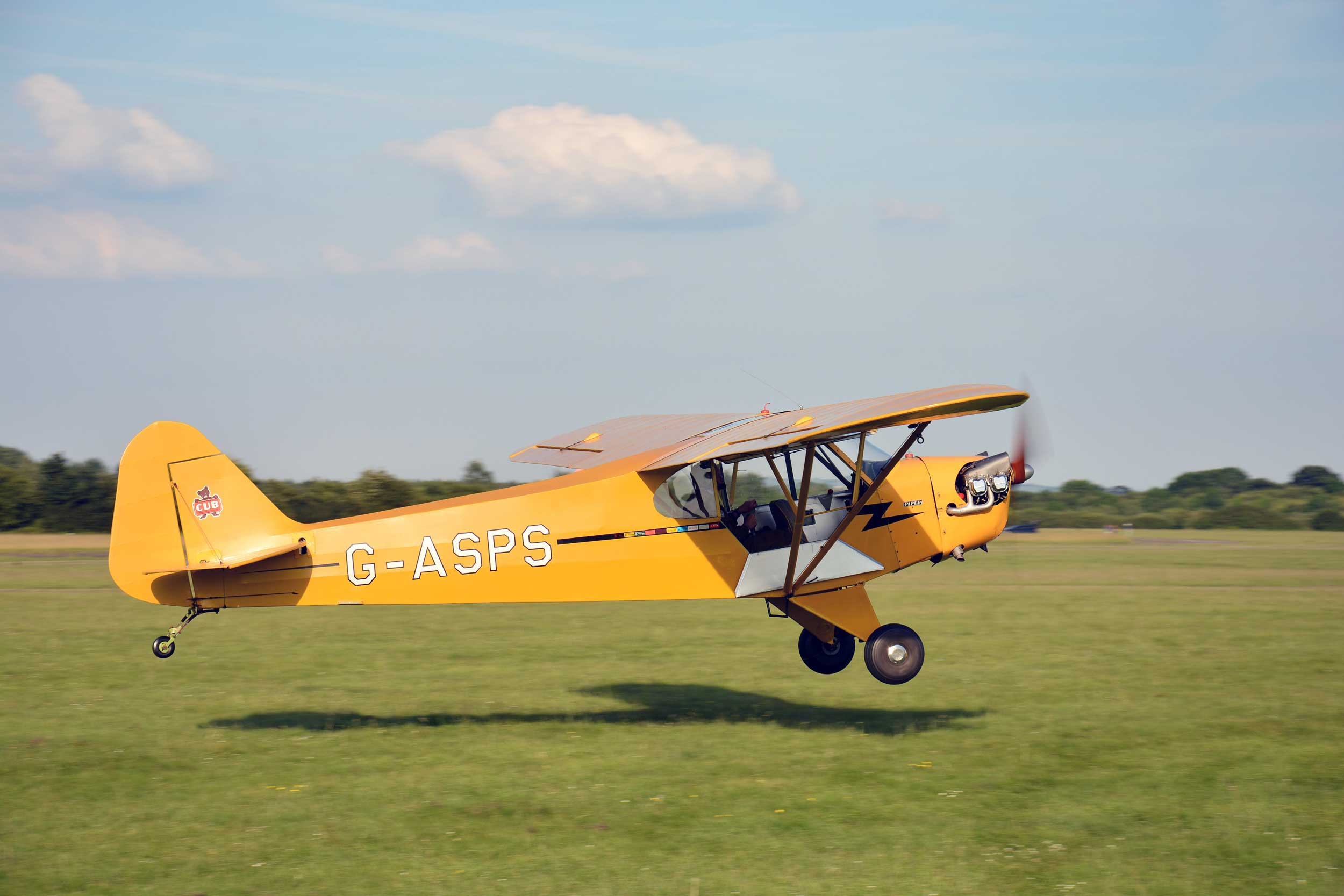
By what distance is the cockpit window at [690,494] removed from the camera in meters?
10.2

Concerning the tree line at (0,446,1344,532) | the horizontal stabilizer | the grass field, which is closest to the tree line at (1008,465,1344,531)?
the tree line at (0,446,1344,532)

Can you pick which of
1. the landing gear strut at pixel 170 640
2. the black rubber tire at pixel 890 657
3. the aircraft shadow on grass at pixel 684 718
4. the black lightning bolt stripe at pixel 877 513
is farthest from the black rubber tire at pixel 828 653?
the landing gear strut at pixel 170 640

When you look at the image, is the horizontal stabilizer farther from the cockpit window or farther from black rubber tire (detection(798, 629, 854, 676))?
black rubber tire (detection(798, 629, 854, 676))

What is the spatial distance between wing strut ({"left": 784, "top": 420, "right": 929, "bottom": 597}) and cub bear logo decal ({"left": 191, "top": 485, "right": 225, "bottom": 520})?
16.4 ft

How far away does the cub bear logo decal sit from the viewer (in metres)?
9.45

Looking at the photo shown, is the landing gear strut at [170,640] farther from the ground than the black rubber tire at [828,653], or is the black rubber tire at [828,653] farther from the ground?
the landing gear strut at [170,640]

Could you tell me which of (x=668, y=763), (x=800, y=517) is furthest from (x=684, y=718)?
(x=800, y=517)

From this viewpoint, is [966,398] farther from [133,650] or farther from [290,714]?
[133,650]

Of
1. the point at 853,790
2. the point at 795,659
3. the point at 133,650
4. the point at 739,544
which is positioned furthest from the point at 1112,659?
the point at 133,650

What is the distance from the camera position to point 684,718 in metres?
10.8

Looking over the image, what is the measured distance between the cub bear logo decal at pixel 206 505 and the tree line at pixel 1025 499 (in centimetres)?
2115

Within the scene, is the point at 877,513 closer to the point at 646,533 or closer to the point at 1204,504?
the point at 646,533

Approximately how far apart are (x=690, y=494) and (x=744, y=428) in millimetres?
872

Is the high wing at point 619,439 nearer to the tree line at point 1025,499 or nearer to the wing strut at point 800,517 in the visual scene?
the wing strut at point 800,517
